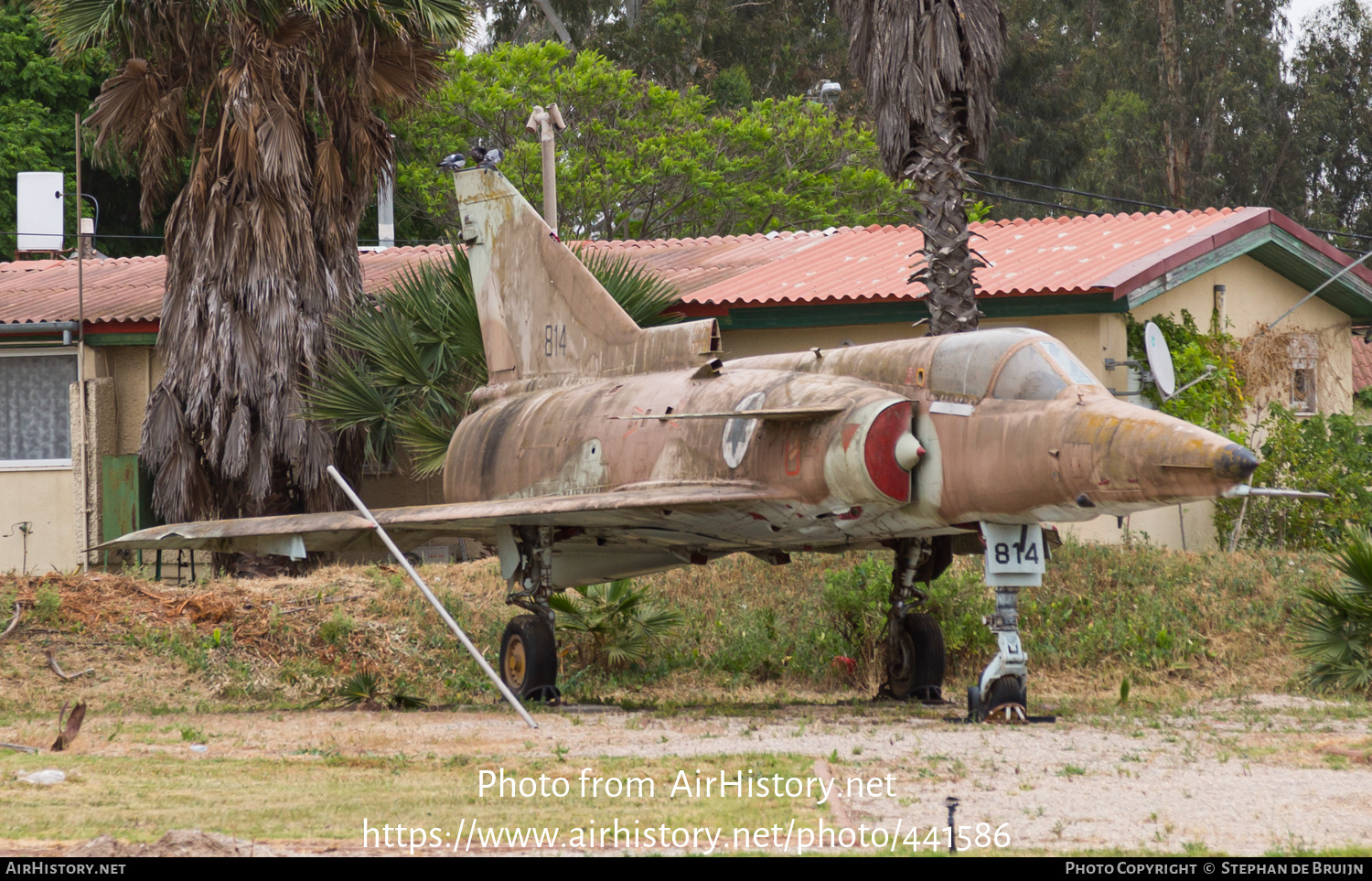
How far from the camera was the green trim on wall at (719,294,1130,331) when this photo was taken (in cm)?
1931

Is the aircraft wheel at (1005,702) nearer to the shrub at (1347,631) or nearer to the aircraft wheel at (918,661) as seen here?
the aircraft wheel at (918,661)

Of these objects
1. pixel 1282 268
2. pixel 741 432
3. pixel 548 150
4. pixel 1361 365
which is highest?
pixel 548 150

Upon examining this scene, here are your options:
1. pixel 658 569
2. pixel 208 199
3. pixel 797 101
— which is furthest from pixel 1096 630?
pixel 797 101

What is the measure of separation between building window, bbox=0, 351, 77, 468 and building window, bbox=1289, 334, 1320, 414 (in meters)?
19.6

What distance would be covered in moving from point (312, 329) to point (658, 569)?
784cm

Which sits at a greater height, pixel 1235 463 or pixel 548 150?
pixel 548 150

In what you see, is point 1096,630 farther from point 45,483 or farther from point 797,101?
point 797,101

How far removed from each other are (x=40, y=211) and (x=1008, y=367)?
948 inches

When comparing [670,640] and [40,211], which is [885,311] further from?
[40,211]

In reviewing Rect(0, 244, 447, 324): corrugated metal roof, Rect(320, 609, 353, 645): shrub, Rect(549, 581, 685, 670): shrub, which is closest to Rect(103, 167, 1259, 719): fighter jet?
Rect(549, 581, 685, 670): shrub

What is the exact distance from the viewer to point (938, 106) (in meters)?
16.5

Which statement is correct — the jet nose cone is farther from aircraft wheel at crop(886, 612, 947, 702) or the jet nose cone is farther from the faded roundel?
aircraft wheel at crop(886, 612, 947, 702)

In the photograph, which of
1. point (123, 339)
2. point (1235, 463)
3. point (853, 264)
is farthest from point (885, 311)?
point (123, 339)

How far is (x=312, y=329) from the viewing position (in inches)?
790
